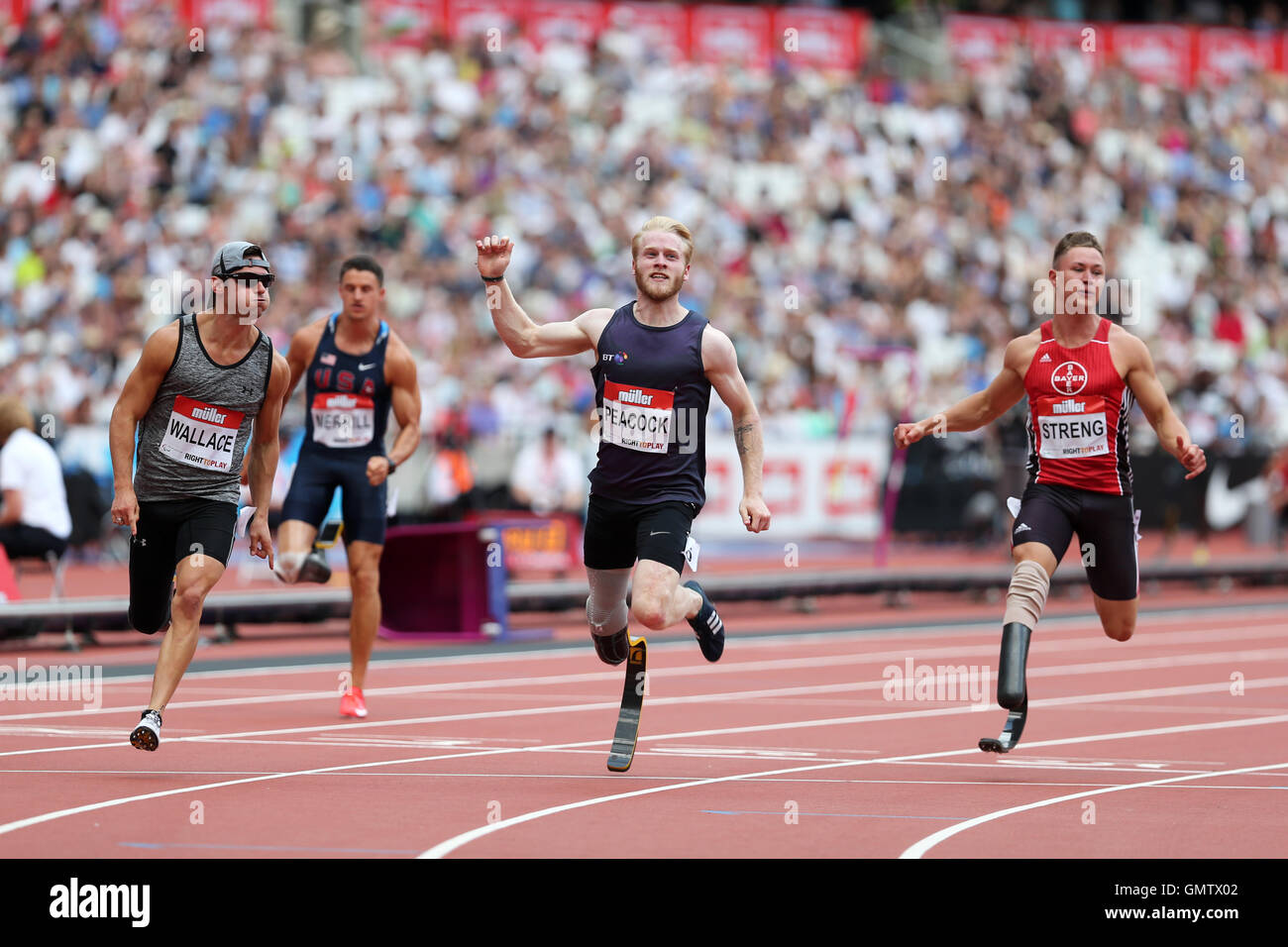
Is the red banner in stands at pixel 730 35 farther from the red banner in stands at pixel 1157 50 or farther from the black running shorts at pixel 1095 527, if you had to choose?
the black running shorts at pixel 1095 527

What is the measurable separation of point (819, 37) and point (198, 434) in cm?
3135

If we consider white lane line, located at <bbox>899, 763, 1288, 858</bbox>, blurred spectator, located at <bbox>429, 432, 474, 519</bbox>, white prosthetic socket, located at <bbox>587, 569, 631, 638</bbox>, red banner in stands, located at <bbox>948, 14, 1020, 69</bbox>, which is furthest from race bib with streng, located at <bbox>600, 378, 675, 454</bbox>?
red banner in stands, located at <bbox>948, 14, 1020, 69</bbox>

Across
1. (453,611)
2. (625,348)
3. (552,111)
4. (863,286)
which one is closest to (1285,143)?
(863,286)

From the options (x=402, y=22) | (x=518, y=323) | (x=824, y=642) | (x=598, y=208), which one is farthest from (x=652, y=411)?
(x=402, y=22)

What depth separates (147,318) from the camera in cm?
2523

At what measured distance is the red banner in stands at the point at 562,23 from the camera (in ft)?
114

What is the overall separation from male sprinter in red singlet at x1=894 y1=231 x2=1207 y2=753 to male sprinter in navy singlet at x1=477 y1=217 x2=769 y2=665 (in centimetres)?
112

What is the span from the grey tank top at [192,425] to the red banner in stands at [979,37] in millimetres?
33171

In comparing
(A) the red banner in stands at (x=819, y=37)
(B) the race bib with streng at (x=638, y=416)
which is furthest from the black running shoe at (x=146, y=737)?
(A) the red banner in stands at (x=819, y=37)

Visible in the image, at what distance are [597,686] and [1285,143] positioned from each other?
31143 mm

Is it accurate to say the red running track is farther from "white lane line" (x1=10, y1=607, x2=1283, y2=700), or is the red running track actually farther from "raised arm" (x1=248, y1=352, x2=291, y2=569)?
A: "raised arm" (x1=248, y1=352, x2=291, y2=569)
